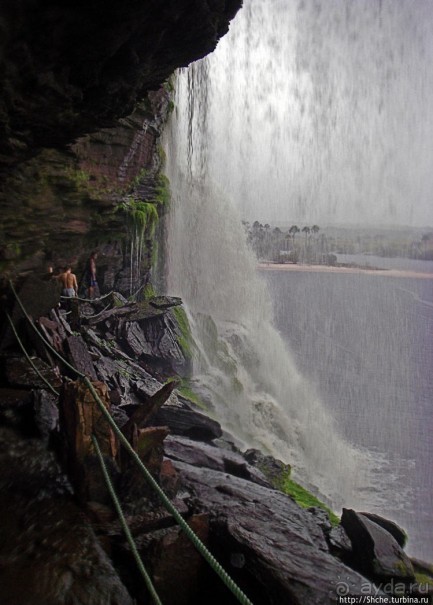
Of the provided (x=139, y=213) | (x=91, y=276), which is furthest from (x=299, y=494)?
(x=139, y=213)

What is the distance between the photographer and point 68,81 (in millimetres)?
A: 4312

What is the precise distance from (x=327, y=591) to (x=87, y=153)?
818cm

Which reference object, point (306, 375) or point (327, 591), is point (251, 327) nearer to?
point (306, 375)

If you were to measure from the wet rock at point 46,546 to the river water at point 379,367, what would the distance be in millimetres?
15638

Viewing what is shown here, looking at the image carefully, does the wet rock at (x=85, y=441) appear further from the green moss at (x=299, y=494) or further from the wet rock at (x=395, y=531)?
the green moss at (x=299, y=494)

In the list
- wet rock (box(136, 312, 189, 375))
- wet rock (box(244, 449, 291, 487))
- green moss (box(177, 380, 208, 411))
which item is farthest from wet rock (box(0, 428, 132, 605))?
green moss (box(177, 380, 208, 411))

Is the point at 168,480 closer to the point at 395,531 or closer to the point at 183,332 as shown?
the point at 395,531

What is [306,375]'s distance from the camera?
40000 millimetres

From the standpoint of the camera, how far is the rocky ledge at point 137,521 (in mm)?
3959

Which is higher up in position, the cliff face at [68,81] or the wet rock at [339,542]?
the cliff face at [68,81]

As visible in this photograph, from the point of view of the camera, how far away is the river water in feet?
67.1

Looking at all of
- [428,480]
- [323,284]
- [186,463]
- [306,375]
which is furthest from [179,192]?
[323,284]

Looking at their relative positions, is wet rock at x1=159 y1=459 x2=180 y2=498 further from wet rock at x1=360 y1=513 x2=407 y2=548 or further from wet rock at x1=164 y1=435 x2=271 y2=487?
wet rock at x1=360 y1=513 x2=407 y2=548

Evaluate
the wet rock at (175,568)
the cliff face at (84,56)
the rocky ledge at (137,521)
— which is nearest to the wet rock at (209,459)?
the rocky ledge at (137,521)
